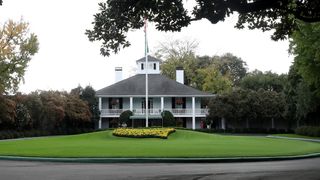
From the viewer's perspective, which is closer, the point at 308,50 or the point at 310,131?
the point at 308,50

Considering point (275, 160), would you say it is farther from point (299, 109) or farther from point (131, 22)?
point (299, 109)

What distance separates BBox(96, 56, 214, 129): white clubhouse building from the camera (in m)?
72.7

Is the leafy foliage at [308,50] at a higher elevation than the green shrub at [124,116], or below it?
higher

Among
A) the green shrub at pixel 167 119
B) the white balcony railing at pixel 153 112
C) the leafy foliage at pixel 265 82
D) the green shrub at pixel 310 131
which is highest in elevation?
the leafy foliage at pixel 265 82

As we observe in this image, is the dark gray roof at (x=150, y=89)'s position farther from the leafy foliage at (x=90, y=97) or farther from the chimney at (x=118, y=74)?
the chimney at (x=118, y=74)

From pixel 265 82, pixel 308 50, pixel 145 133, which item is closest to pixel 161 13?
pixel 308 50

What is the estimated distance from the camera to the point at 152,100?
75.1m

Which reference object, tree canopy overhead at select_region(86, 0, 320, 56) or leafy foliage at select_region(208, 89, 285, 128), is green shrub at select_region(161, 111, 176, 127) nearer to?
leafy foliage at select_region(208, 89, 285, 128)

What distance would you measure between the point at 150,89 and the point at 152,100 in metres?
2.02

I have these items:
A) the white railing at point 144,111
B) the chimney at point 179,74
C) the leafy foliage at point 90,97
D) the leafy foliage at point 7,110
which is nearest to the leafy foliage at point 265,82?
the chimney at point 179,74

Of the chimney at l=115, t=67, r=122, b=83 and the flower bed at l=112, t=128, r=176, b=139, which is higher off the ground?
the chimney at l=115, t=67, r=122, b=83

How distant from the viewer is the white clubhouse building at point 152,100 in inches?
2862

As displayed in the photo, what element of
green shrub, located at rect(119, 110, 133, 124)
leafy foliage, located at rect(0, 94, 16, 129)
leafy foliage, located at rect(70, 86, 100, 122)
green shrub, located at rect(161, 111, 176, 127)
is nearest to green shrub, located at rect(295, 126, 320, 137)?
green shrub, located at rect(161, 111, 176, 127)

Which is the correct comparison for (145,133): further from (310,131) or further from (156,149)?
(310,131)
